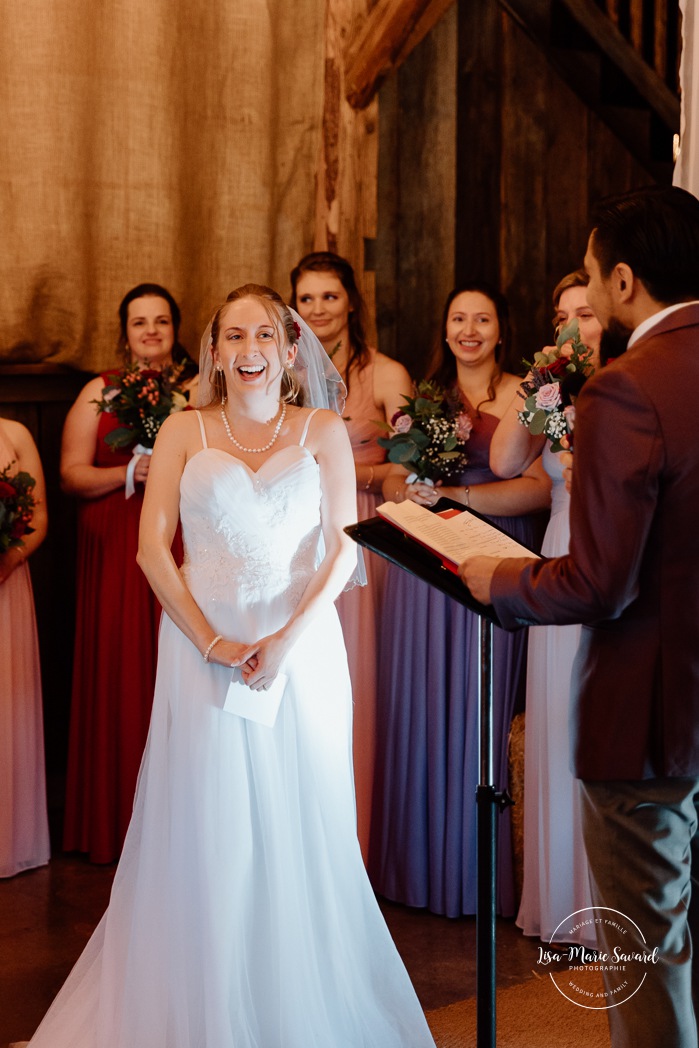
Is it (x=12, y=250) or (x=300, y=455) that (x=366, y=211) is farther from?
(x=300, y=455)

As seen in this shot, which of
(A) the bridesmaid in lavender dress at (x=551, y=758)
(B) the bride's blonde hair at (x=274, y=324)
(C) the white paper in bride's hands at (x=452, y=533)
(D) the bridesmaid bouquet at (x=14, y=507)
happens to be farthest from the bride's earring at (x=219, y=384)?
(D) the bridesmaid bouquet at (x=14, y=507)

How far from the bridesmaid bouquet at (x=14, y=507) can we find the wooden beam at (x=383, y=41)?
240 centimetres

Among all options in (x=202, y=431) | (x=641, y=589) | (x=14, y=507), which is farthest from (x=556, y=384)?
(x=14, y=507)

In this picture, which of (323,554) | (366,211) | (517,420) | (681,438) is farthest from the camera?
(366,211)

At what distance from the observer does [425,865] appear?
403 cm

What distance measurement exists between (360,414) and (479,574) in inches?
91.4

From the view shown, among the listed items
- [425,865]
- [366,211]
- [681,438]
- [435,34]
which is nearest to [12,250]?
[366,211]

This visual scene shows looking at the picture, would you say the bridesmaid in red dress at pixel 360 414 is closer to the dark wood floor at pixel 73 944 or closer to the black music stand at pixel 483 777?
the dark wood floor at pixel 73 944

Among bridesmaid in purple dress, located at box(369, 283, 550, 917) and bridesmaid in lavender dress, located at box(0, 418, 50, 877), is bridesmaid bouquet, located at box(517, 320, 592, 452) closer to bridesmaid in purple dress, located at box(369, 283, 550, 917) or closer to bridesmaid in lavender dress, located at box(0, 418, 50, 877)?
bridesmaid in purple dress, located at box(369, 283, 550, 917)

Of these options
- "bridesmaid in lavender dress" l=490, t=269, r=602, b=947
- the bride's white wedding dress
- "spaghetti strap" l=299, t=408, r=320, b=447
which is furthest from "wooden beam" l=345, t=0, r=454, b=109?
the bride's white wedding dress

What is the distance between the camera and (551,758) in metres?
3.74

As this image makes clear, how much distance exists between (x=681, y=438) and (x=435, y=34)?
4.36m

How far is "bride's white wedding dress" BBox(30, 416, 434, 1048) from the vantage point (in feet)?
9.21

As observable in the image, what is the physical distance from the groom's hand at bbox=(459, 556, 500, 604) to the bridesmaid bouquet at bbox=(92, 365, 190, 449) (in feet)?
7.87
